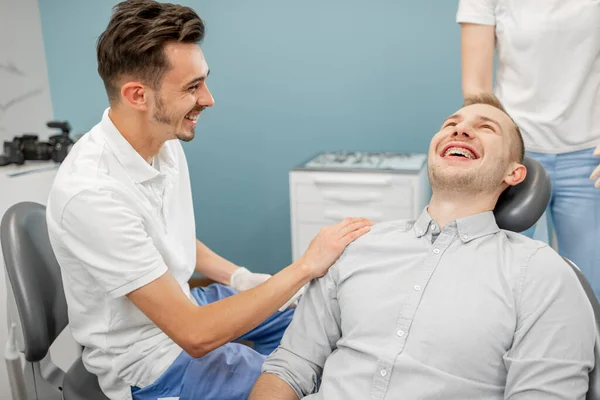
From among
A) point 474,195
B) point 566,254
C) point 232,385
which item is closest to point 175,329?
point 232,385

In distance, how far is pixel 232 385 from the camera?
50.3 inches

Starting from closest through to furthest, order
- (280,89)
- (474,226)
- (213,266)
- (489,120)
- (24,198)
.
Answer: (474,226)
(489,120)
(213,266)
(24,198)
(280,89)

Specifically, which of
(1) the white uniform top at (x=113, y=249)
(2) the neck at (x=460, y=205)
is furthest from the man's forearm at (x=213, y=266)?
(2) the neck at (x=460, y=205)

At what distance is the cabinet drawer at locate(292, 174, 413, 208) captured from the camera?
2.38 m

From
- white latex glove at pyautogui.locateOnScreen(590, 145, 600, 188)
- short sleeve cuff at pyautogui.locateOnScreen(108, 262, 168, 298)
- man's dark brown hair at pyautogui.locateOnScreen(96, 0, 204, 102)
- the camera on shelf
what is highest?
man's dark brown hair at pyautogui.locateOnScreen(96, 0, 204, 102)

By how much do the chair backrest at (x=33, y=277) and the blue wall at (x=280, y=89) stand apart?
1649 mm

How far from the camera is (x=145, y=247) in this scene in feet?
3.94

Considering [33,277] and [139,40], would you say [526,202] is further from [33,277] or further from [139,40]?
[33,277]

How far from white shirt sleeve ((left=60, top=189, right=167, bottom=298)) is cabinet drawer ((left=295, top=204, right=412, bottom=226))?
4.50 feet

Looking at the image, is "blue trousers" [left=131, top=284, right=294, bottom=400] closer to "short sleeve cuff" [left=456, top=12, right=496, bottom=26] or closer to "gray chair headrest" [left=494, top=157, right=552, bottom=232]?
"gray chair headrest" [left=494, top=157, right=552, bottom=232]

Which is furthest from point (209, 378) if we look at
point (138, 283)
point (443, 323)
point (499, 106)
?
point (499, 106)

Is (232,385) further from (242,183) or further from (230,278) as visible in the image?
(242,183)

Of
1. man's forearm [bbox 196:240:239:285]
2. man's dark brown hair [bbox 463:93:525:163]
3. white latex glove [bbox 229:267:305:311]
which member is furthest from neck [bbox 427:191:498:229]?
man's forearm [bbox 196:240:239:285]

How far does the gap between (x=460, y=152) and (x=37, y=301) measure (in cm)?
103
